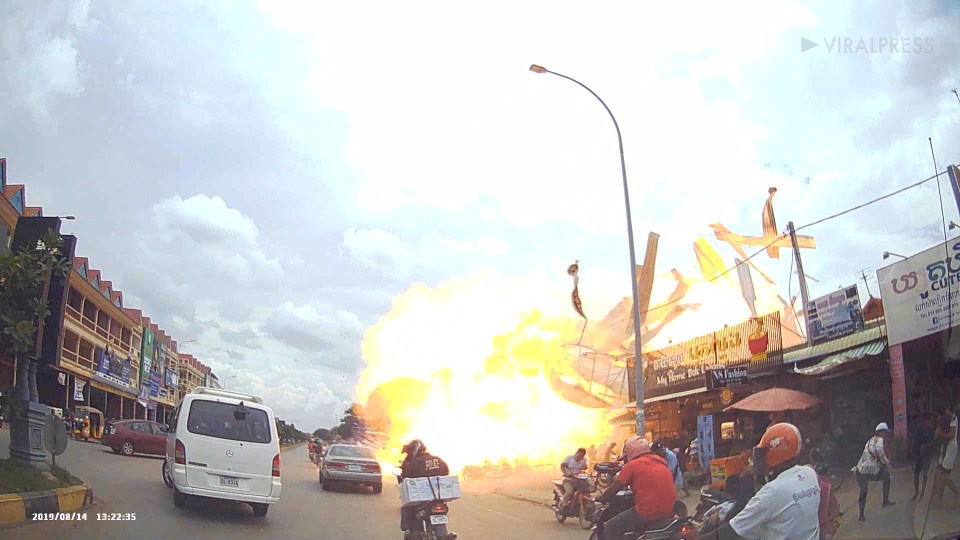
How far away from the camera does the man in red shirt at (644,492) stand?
738 cm

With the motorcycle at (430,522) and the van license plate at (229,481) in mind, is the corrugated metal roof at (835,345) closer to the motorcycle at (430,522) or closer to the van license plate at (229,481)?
the motorcycle at (430,522)

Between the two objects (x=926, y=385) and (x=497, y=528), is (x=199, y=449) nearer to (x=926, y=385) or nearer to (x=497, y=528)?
(x=497, y=528)

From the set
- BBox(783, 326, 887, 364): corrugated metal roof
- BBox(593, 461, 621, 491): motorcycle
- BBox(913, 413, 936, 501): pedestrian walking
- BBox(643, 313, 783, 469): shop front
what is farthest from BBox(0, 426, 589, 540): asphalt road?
BBox(783, 326, 887, 364): corrugated metal roof

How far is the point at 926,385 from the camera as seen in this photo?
13391mm

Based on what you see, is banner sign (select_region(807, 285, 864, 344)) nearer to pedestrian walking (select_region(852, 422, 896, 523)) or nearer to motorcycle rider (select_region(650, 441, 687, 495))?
pedestrian walking (select_region(852, 422, 896, 523))

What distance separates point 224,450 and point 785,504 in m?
8.76

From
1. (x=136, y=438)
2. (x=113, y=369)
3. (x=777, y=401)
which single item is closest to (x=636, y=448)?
(x=777, y=401)

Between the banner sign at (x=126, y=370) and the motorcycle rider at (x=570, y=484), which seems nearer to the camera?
the motorcycle rider at (x=570, y=484)

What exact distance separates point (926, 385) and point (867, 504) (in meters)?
2.98

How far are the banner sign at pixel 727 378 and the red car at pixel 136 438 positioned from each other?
1773 cm

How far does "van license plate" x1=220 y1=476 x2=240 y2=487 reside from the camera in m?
10.7

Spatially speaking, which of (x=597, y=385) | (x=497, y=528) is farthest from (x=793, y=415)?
(x=597, y=385)

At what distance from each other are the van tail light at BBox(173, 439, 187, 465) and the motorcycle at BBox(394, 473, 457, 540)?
3943mm

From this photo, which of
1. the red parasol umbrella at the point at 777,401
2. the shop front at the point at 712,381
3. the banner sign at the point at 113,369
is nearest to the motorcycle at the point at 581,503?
the red parasol umbrella at the point at 777,401
